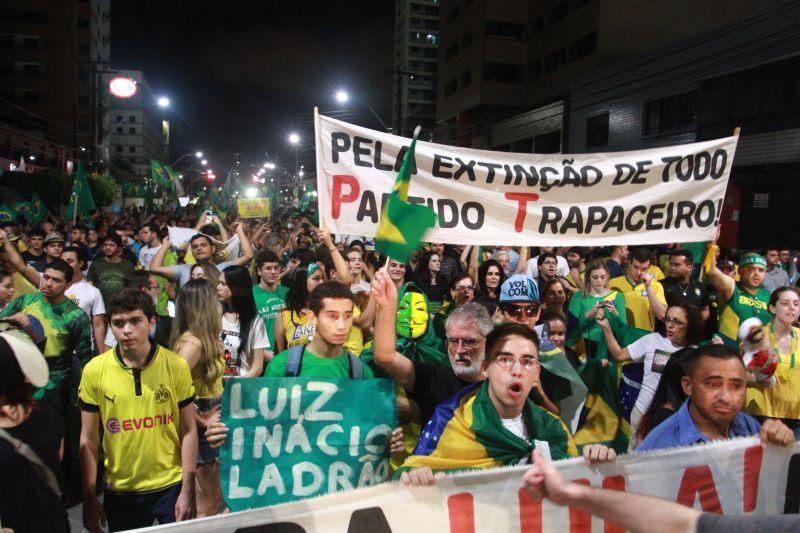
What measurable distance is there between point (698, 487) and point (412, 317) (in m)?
2.40

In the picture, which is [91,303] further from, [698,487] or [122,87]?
[122,87]

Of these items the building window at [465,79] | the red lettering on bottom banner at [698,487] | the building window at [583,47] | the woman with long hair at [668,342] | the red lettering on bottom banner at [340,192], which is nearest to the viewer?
the red lettering on bottom banner at [698,487]

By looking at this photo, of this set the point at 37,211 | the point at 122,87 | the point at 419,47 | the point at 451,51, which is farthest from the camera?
the point at 419,47

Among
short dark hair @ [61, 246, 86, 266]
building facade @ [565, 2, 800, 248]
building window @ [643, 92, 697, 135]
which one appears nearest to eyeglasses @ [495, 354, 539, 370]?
short dark hair @ [61, 246, 86, 266]

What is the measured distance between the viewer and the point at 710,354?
3043 mm

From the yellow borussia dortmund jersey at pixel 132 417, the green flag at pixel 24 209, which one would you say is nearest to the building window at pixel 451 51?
the green flag at pixel 24 209

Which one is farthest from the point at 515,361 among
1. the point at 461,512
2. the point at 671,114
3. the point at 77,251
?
the point at 671,114

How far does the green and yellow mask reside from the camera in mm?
4781

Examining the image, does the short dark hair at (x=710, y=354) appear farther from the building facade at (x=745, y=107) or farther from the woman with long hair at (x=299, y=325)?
the building facade at (x=745, y=107)

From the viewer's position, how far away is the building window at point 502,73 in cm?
4475

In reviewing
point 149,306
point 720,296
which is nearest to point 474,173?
point 149,306

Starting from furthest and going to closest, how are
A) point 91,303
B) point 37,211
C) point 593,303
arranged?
point 37,211 < point 593,303 < point 91,303

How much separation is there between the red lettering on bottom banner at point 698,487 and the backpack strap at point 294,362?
2.13 meters

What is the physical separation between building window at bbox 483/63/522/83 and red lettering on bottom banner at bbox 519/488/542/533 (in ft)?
147
